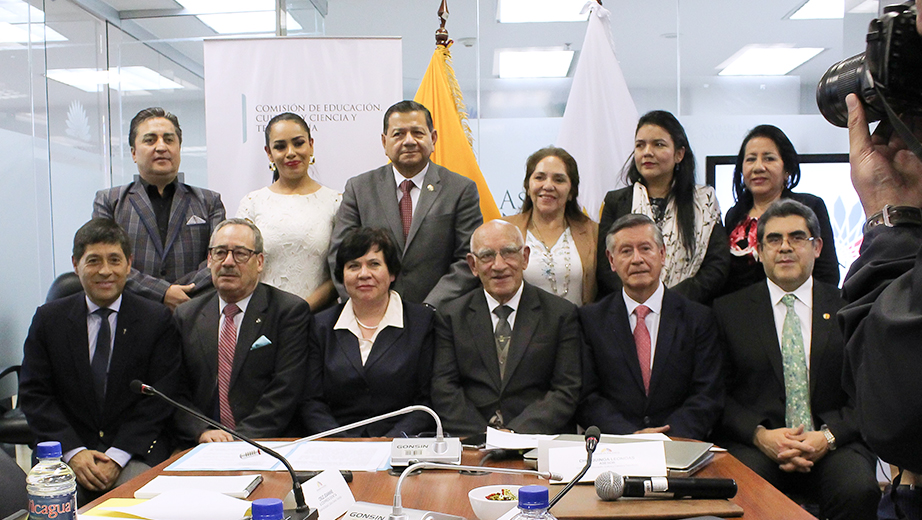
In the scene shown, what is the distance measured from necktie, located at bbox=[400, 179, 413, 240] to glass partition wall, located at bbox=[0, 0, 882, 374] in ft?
6.33

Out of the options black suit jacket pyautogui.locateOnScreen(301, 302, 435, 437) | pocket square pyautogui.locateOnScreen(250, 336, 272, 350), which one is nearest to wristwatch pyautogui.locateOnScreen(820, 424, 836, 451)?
black suit jacket pyautogui.locateOnScreen(301, 302, 435, 437)

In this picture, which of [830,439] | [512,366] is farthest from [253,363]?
[830,439]

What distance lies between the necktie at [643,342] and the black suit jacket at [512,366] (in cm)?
23

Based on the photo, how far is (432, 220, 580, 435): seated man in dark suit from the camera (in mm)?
2766

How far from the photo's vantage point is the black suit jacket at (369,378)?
9.19 ft

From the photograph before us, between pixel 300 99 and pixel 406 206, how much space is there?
1199mm

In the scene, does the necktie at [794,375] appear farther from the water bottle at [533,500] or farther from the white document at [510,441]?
the water bottle at [533,500]

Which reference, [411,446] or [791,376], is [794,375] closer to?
[791,376]

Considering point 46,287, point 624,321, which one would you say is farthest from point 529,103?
point 46,287

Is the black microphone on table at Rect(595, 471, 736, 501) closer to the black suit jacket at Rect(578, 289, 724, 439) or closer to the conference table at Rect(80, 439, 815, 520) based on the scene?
the conference table at Rect(80, 439, 815, 520)

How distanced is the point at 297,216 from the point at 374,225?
1.21 feet

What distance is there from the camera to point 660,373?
110 inches

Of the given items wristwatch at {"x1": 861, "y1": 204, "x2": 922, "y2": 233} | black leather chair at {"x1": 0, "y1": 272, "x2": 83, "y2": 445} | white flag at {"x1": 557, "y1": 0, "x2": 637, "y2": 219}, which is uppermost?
white flag at {"x1": 557, "y1": 0, "x2": 637, "y2": 219}

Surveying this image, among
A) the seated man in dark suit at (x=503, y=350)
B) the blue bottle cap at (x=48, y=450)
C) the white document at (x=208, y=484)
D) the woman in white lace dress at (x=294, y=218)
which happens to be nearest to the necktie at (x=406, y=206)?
the woman in white lace dress at (x=294, y=218)
